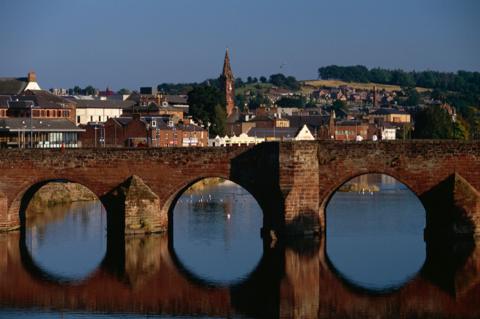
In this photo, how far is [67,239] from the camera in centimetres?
6003

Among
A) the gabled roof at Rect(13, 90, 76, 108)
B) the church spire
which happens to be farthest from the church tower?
the gabled roof at Rect(13, 90, 76, 108)

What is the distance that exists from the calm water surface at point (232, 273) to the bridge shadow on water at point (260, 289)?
0.04 m

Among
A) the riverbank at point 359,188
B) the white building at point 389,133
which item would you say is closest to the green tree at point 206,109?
the white building at point 389,133

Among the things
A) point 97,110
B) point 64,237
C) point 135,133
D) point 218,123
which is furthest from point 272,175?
point 97,110

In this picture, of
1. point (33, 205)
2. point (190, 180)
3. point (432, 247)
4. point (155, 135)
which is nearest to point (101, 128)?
point (155, 135)

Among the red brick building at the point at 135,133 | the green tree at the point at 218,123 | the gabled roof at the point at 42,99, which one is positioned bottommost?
the red brick building at the point at 135,133

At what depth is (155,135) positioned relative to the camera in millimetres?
96812

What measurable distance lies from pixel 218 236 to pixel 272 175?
17.1 ft

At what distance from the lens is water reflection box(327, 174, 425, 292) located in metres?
49.9

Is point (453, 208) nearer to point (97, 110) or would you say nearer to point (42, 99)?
point (42, 99)

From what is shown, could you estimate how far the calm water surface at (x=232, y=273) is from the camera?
144ft

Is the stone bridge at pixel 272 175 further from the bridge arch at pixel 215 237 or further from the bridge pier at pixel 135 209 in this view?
the bridge arch at pixel 215 237

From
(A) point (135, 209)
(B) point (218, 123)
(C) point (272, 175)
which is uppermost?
(B) point (218, 123)

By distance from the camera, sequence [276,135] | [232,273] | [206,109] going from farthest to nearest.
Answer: [206,109] < [276,135] < [232,273]
